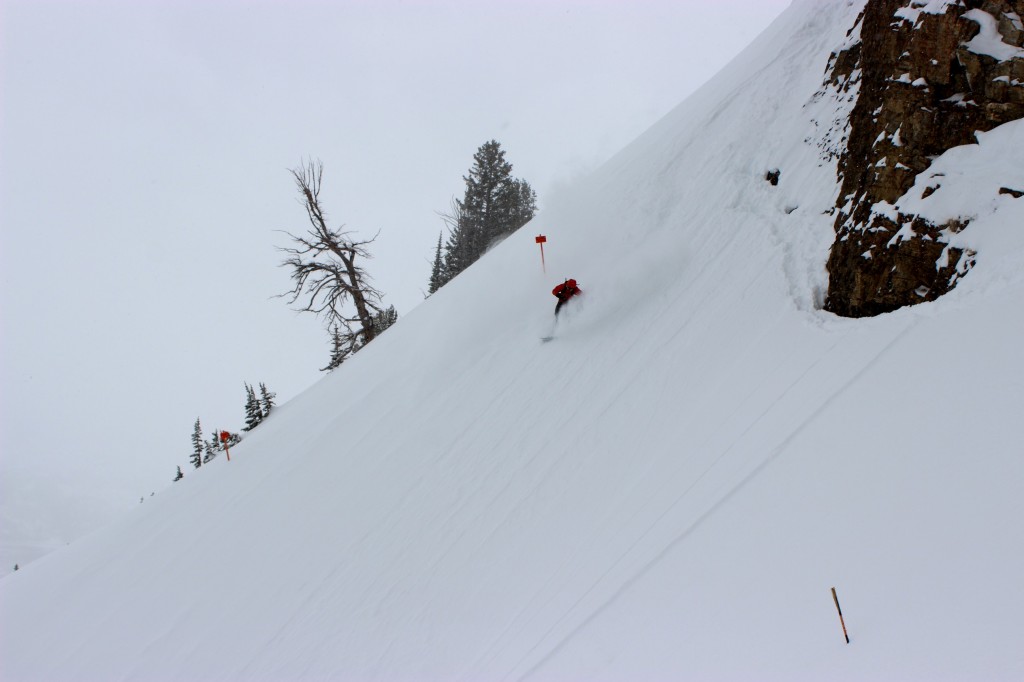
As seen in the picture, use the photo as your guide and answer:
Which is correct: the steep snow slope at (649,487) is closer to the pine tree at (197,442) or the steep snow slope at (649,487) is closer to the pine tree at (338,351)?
the pine tree at (338,351)

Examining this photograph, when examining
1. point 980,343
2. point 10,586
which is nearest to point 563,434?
point 980,343

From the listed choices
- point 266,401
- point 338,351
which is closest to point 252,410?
point 266,401

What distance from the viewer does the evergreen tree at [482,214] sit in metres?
35.3

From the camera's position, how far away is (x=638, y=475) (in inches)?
280

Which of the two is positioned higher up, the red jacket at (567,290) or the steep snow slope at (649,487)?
the red jacket at (567,290)

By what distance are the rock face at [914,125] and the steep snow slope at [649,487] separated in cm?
38

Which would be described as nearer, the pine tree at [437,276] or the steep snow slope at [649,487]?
the steep snow slope at [649,487]

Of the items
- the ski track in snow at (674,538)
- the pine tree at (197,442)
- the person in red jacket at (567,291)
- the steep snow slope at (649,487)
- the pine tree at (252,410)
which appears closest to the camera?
the steep snow slope at (649,487)

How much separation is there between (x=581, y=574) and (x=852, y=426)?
3.17 metres

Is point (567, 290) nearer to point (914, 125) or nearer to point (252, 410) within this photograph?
point (914, 125)

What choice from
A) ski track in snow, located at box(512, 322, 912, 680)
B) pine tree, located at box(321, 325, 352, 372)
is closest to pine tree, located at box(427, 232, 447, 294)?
pine tree, located at box(321, 325, 352, 372)

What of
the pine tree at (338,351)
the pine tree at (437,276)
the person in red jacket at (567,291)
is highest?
the pine tree at (437,276)

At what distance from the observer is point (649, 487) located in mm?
6750

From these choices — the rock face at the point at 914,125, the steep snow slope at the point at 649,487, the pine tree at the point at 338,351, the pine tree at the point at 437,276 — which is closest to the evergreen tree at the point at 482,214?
the pine tree at the point at 437,276
